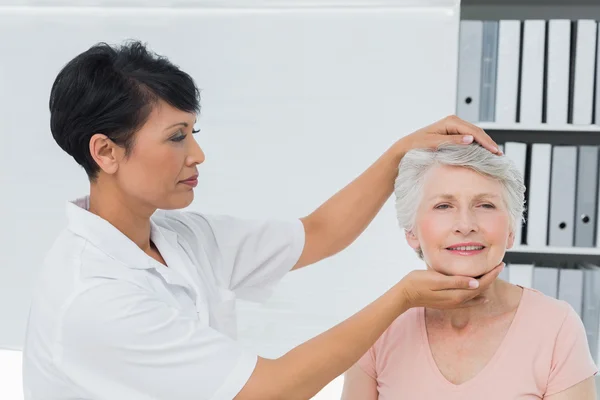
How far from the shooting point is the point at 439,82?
2645mm

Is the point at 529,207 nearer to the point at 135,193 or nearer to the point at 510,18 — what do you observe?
the point at 510,18

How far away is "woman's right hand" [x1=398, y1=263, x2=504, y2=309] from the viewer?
4.32ft

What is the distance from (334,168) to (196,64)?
66 cm

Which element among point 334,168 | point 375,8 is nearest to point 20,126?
point 334,168

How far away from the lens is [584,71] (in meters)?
2.44

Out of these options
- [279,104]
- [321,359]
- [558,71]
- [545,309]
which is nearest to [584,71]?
[558,71]

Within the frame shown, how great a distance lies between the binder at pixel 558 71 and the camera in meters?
2.44

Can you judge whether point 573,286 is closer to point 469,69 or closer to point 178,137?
point 469,69

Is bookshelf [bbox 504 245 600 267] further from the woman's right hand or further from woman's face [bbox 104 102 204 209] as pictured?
woman's face [bbox 104 102 204 209]

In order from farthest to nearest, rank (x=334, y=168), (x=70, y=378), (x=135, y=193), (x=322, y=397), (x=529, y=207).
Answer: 1. (x=334, y=168)
2. (x=529, y=207)
3. (x=322, y=397)
4. (x=135, y=193)
5. (x=70, y=378)

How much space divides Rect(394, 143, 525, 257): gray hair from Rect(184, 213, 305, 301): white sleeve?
347 mm

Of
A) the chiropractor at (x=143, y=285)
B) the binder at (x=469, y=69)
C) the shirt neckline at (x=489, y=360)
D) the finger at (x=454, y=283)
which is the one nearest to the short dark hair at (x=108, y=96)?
the chiropractor at (x=143, y=285)

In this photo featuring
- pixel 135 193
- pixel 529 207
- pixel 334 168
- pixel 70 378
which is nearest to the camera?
pixel 70 378

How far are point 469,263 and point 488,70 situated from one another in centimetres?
128
